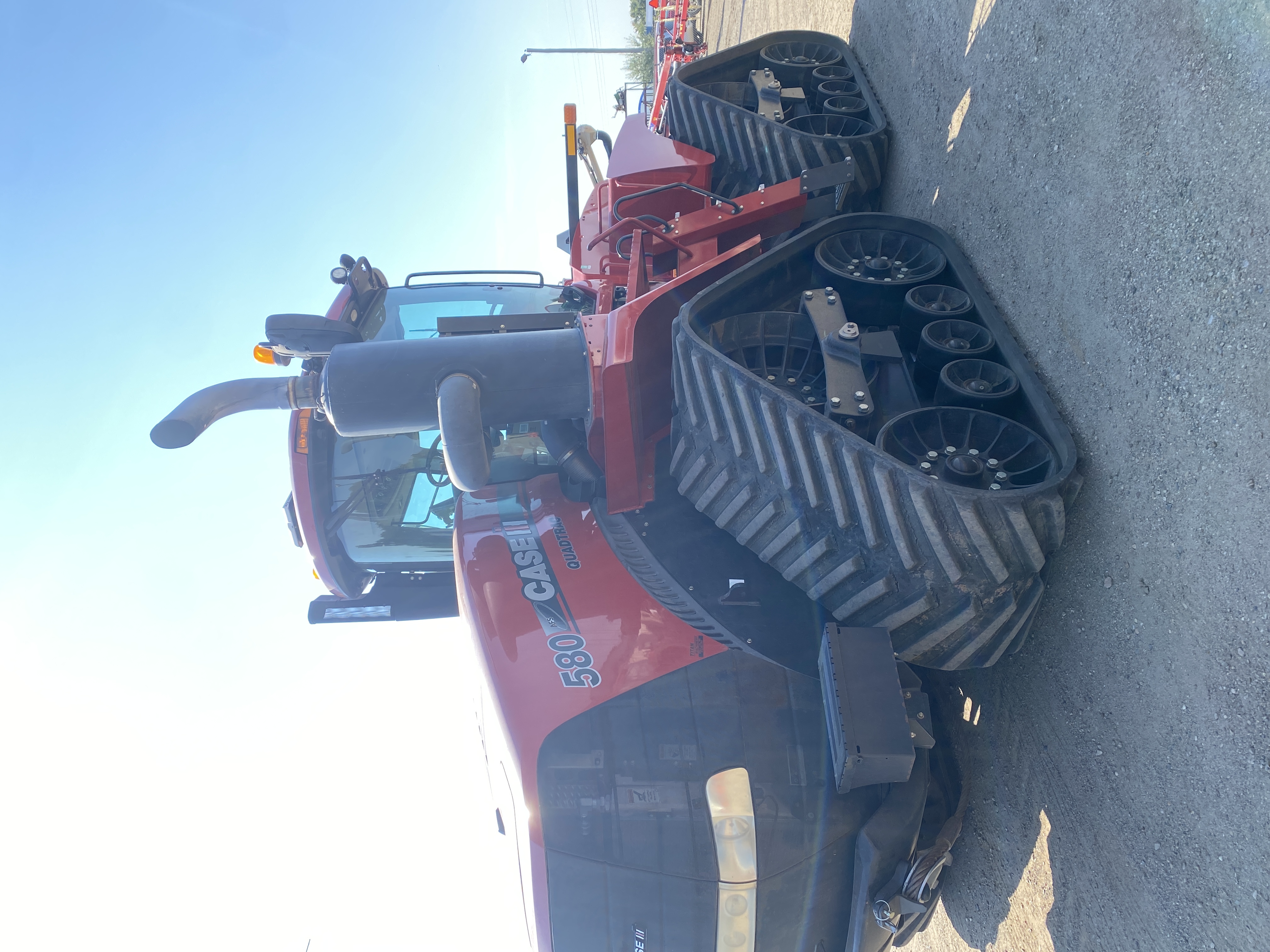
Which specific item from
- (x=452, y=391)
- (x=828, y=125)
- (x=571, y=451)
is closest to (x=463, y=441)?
(x=452, y=391)

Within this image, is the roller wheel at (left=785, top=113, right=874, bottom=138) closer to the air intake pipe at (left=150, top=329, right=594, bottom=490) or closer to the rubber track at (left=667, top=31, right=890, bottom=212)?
the rubber track at (left=667, top=31, right=890, bottom=212)

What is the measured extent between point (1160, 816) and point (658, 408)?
2496 millimetres

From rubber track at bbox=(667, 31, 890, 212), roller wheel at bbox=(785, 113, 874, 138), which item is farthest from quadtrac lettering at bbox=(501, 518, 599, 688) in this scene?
roller wheel at bbox=(785, 113, 874, 138)

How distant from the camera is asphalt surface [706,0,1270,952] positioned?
1.99m

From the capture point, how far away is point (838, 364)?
3082mm

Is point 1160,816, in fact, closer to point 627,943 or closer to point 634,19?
point 627,943

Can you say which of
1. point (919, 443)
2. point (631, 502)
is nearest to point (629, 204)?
point (631, 502)

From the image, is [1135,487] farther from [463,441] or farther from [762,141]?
[762,141]

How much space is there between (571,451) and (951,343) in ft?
5.85

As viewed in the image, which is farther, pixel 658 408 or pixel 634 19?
pixel 634 19

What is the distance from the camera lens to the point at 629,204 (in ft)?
16.8

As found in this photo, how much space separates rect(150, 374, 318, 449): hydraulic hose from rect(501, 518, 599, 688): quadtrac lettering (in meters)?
1.15

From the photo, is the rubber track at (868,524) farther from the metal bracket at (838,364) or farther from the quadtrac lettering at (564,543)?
the quadtrac lettering at (564,543)

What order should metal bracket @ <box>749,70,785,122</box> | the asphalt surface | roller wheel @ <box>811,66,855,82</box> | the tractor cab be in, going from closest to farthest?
1. the asphalt surface
2. the tractor cab
3. metal bracket @ <box>749,70,785,122</box>
4. roller wheel @ <box>811,66,855,82</box>
